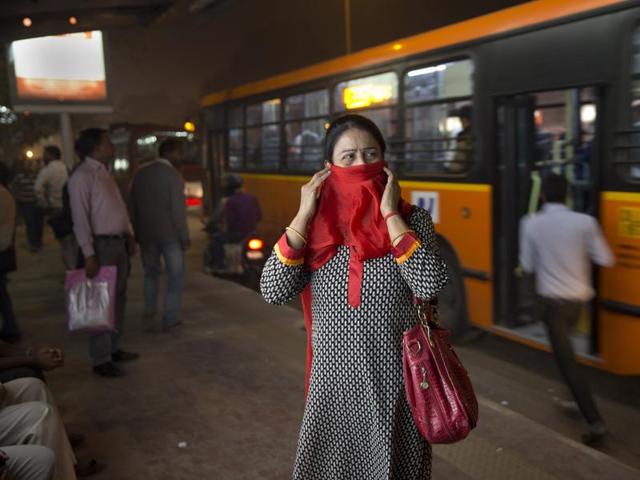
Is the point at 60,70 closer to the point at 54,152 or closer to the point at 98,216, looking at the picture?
the point at 54,152

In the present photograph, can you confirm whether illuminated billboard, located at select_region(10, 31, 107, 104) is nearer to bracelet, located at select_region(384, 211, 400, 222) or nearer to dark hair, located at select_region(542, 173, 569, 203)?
dark hair, located at select_region(542, 173, 569, 203)

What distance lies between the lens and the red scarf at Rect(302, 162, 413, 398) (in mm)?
2225

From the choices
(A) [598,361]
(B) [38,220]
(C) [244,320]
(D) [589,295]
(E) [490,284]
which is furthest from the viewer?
(B) [38,220]

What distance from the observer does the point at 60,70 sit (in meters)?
9.80

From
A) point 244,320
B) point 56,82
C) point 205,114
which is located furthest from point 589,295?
point 205,114

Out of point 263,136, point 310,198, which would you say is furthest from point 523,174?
point 263,136

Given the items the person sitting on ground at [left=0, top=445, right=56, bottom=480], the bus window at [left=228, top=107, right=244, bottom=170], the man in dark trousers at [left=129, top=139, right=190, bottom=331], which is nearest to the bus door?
the man in dark trousers at [left=129, top=139, right=190, bottom=331]

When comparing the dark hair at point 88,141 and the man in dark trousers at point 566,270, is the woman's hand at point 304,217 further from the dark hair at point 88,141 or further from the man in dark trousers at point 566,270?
the dark hair at point 88,141

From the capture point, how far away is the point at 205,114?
1305cm

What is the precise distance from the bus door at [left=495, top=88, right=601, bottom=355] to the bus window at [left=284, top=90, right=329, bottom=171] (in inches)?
124

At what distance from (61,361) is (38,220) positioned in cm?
1005

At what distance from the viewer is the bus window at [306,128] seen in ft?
28.4

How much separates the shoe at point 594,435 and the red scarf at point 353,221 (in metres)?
2.54

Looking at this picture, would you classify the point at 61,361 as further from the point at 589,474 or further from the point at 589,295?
the point at 589,295
